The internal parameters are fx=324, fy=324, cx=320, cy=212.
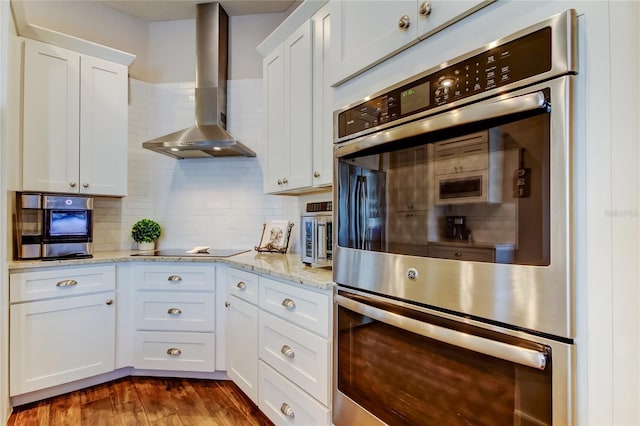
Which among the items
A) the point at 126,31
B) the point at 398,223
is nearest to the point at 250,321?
the point at 398,223

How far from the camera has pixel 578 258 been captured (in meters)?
0.60

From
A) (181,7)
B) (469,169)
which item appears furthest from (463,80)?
(181,7)

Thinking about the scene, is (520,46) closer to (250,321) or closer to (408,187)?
(408,187)

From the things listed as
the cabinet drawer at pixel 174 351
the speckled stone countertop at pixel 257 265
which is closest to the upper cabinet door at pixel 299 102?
the speckled stone countertop at pixel 257 265

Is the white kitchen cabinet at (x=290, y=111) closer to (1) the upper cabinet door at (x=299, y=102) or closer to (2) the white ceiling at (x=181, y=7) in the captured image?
(1) the upper cabinet door at (x=299, y=102)

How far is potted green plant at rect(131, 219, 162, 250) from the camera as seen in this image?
270 centimetres

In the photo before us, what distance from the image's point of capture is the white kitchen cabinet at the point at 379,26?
836mm

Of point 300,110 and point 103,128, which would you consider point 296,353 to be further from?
point 103,128

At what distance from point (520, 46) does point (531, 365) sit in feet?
2.13

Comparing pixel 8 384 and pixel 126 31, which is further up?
pixel 126 31

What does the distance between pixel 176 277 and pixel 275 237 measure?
79 cm

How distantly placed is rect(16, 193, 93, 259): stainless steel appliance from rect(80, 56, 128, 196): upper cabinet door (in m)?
0.18

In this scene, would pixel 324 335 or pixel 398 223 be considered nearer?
pixel 398 223

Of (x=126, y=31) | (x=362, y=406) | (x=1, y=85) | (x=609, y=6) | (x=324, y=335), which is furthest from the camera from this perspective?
(x=126, y=31)
